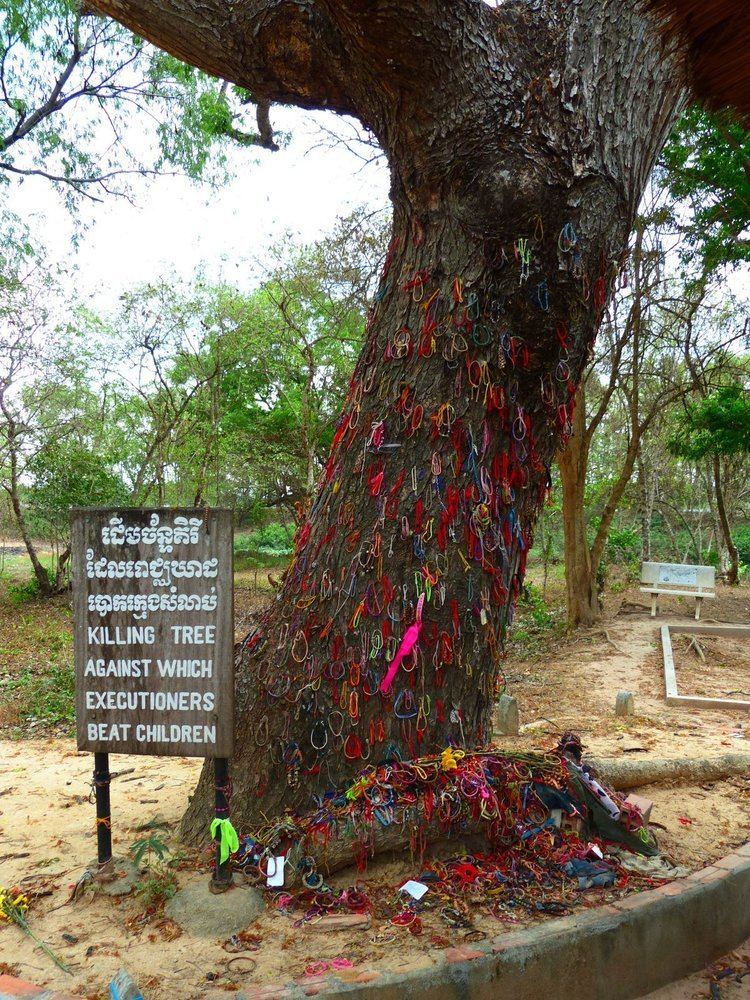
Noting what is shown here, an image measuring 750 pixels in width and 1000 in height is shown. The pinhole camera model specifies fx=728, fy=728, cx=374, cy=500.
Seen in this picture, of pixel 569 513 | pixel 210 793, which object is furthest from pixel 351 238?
pixel 210 793

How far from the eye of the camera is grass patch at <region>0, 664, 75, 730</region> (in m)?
7.93

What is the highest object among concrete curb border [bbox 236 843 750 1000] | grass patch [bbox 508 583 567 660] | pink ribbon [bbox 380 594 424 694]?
pink ribbon [bbox 380 594 424 694]

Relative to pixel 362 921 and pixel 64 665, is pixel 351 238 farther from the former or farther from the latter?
pixel 362 921

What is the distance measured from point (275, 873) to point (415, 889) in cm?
57

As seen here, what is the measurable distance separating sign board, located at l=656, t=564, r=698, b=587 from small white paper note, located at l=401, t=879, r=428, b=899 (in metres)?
10.2

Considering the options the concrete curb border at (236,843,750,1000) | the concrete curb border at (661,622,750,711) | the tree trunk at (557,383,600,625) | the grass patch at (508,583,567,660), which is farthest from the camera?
the tree trunk at (557,383,600,625)

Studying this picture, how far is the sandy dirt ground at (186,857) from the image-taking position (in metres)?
2.48

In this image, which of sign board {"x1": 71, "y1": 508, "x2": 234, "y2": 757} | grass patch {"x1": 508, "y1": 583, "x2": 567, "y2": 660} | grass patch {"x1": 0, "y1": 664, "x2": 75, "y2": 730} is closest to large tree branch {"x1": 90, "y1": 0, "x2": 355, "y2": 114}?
sign board {"x1": 71, "y1": 508, "x2": 234, "y2": 757}

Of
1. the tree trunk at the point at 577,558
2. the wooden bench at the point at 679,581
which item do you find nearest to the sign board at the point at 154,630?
the tree trunk at the point at 577,558

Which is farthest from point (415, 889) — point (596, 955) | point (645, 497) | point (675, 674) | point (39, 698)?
point (645, 497)

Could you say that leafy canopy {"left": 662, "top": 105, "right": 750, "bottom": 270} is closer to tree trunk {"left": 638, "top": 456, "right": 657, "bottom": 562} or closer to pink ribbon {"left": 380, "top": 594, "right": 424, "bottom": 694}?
tree trunk {"left": 638, "top": 456, "right": 657, "bottom": 562}

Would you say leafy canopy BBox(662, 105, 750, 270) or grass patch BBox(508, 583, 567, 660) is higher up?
leafy canopy BBox(662, 105, 750, 270)

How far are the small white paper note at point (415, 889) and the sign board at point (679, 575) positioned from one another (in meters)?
10.2

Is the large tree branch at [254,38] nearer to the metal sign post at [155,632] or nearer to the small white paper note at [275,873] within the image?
the metal sign post at [155,632]
